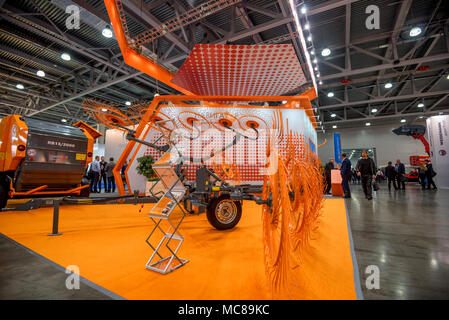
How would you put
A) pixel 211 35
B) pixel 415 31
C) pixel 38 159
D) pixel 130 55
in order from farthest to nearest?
pixel 211 35 < pixel 415 31 < pixel 130 55 < pixel 38 159

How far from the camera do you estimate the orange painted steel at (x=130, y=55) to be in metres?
4.66

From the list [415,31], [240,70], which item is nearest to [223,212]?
[240,70]

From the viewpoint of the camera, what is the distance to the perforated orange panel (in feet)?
18.3

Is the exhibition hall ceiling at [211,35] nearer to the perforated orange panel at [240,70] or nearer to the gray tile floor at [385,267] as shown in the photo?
the perforated orange panel at [240,70]

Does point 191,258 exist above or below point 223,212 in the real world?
below

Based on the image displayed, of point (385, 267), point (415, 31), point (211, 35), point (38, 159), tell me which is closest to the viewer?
point (385, 267)

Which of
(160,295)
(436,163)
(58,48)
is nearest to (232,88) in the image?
(58,48)

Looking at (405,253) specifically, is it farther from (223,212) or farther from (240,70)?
(240,70)

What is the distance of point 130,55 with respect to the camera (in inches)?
237

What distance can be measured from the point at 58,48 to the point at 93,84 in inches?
64.1

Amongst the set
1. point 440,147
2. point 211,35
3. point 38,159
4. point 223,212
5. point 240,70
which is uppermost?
point 211,35

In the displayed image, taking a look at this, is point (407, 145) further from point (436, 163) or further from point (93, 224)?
point (93, 224)

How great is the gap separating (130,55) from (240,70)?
3.26 m

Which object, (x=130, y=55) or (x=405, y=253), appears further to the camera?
(x=130, y=55)
